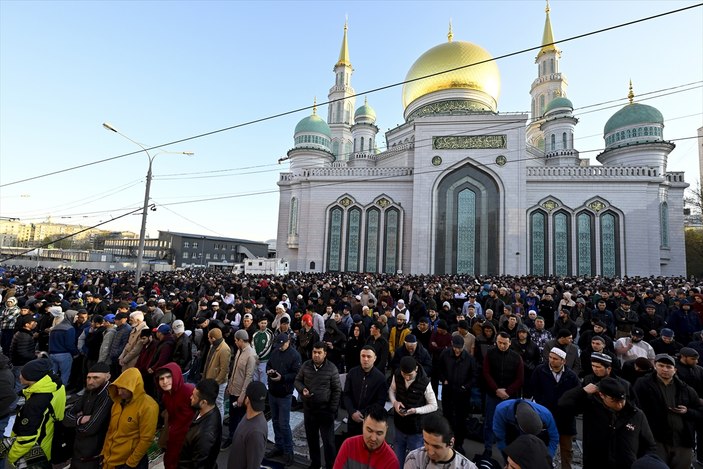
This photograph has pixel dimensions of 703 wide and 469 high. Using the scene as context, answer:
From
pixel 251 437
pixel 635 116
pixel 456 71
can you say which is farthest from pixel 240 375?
pixel 635 116

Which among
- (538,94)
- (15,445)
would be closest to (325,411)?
(15,445)

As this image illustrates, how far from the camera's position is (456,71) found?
31.5m

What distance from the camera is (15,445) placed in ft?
10.1

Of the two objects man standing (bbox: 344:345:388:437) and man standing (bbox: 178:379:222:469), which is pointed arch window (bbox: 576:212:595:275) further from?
man standing (bbox: 178:379:222:469)

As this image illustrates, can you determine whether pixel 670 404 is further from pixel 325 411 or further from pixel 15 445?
pixel 15 445

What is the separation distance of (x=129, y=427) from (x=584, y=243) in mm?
31107

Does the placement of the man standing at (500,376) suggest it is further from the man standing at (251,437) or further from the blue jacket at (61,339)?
the blue jacket at (61,339)

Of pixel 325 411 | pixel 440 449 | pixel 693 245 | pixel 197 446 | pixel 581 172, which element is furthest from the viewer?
pixel 693 245

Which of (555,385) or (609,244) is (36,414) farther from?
(609,244)

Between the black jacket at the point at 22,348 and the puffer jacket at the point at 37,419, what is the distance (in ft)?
10.3

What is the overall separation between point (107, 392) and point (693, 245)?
158 feet

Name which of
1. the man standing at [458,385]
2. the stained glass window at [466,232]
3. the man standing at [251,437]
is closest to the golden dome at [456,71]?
the stained glass window at [466,232]

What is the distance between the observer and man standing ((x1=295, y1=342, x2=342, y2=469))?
12.6 ft

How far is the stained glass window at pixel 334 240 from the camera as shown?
30812 mm
